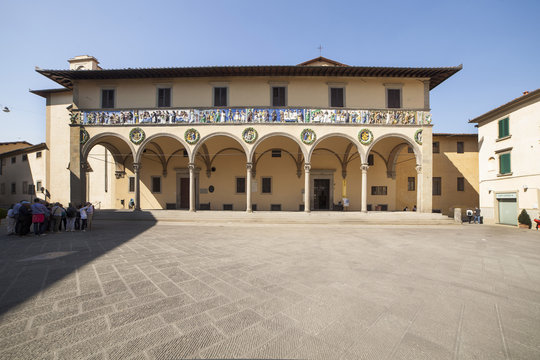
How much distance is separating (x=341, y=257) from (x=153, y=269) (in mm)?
4467

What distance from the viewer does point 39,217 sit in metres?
8.36

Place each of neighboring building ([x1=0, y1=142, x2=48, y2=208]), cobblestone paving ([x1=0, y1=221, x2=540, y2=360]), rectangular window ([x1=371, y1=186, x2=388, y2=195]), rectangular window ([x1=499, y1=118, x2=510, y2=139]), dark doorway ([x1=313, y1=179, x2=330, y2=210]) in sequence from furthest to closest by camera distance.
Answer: neighboring building ([x1=0, y1=142, x2=48, y2=208])
dark doorway ([x1=313, y1=179, x2=330, y2=210])
rectangular window ([x1=371, y1=186, x2=388, y2=195])
rectangular window ([x1=499, y1=118, x2=510, y2=139])
cobblestone paving ([x1=0, y1=221, x2=540, y2=360])

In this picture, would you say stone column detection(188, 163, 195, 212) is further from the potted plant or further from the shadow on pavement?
the potted plant

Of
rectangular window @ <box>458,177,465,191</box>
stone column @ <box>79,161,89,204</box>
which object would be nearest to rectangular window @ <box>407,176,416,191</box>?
rectangular window @ <box>458,177,465,191</box>

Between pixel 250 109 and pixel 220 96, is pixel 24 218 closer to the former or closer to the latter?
pixel 220 96

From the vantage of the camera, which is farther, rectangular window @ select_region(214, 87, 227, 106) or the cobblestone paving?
rectangular window @ select_region(214, 87, 227, 106)

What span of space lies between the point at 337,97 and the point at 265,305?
14.4 meters

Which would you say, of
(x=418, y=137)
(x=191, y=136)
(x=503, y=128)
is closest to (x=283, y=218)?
(x=191, y=136)

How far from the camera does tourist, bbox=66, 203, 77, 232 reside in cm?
920

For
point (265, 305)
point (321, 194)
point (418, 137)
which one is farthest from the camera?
point (321, 194)

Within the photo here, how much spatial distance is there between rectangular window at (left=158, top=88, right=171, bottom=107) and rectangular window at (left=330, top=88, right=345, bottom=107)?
434 inches

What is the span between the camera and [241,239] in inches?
312

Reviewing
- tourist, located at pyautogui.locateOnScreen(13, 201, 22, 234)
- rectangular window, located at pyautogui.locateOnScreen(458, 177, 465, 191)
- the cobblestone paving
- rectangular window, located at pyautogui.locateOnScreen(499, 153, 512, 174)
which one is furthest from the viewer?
rectangular window, located at pyautogui.locateOnScreen(458, 177, 465, 191)

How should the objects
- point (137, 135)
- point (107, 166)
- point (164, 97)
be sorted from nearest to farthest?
point (137, 135), point (164, 97), point (107, 166)
